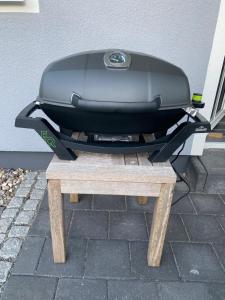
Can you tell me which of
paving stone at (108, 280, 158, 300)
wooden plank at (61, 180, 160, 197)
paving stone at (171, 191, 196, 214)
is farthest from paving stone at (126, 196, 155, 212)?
wooden plank at (61, 180, 160, 197)

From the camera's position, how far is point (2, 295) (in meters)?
1.34

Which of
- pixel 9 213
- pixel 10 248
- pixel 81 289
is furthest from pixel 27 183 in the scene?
pixel 81 289

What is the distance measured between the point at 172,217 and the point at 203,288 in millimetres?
557

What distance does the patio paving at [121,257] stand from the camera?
4.56 feet

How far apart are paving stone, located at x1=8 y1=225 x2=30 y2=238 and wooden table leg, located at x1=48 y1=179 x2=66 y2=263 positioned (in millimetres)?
322

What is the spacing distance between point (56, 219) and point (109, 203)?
2.38ft

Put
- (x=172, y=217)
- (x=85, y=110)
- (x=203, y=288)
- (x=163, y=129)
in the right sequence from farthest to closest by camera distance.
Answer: (x=172, y=217)
(x=203, y=288)
(x=163, y=129)
(x=85, y=110)

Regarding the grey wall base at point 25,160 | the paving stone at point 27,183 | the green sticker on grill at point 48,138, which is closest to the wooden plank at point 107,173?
the green sticker on grill at point 48,138

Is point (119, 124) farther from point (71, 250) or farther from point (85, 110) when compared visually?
point (71, 250)

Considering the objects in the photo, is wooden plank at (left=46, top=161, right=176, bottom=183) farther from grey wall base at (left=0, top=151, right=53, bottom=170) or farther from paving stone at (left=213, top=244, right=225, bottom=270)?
grey wall base at (left=0, top=151, right=53, bottom=170)

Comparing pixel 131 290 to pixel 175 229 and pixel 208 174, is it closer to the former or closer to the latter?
pixel 175 229

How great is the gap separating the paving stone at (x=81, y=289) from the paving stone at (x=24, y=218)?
0.52 metres

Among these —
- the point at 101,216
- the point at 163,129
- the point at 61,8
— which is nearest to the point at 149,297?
the point at 101,216

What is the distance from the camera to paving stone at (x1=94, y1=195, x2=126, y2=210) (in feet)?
6.52
